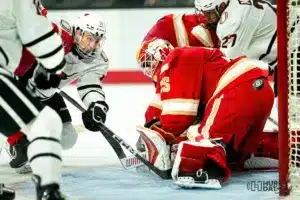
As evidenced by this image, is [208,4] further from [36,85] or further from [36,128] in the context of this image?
[36,128]

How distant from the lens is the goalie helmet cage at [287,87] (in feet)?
9.79

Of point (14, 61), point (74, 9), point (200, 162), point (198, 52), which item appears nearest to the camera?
point (14, 61)

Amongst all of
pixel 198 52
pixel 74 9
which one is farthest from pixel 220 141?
pixel 74 9

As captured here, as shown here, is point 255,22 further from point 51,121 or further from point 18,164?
point 51,121

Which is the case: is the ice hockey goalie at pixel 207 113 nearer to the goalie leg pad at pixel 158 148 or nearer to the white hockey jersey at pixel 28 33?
the goalie leg pad at pixel 158 148

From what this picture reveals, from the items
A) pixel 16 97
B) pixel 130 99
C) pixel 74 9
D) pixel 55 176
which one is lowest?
pixel 130 99

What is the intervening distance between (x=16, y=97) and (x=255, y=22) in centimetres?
175

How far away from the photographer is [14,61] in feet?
9.22

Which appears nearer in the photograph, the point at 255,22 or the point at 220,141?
the point at 220,141

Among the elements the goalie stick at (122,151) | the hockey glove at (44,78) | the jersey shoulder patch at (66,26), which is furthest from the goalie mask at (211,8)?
the hockey glove at (44,78)

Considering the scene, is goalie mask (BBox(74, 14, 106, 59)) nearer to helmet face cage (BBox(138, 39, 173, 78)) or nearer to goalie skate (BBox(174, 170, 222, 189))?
helmet face cage (BBox(138, 39, 173, 78))

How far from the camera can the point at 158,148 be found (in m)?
3.43

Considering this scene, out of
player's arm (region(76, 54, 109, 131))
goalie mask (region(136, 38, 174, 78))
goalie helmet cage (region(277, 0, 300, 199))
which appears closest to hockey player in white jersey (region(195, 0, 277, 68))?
goalie mask (region(136, 38, 174, 78))

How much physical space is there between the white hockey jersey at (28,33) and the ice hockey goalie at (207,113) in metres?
0.73
